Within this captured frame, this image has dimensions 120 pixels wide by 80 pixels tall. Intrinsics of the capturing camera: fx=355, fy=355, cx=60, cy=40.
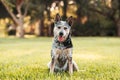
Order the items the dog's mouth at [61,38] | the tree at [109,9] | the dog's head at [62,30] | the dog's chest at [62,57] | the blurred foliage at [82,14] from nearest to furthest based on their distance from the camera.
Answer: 1. the dog's head at [62,30]
2. the dog's mouth at [61,38]
3. the dog's chest at [62,57]
4. the blurred foliage at [82,14]
5. the tree at [109,9]

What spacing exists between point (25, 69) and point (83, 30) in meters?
36.6

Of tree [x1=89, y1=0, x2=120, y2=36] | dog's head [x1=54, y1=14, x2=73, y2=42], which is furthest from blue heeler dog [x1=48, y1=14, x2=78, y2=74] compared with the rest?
tree [x1=89, y1=0, x2=120, y2=36]

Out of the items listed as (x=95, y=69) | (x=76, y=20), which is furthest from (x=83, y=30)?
(x=95, y=69)

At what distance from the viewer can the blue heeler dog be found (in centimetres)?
741

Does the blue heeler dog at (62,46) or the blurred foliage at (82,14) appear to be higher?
the blue heeler dog at (62,46)

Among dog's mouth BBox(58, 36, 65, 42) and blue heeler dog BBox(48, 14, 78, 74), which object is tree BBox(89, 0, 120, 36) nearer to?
blue heeler dog BBox(48, 14, 78, 74)

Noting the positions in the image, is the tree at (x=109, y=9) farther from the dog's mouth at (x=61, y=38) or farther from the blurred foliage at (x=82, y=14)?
the dog's mouth at (x=61, y=38)

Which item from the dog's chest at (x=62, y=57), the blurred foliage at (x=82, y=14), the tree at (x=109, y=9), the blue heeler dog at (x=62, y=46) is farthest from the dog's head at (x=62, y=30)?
the tree at (x=109, y=9)

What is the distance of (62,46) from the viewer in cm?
760

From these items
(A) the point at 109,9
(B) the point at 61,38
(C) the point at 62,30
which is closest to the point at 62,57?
(B) the point at 61,38

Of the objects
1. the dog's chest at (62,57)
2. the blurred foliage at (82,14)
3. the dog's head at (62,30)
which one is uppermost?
the dog's head at (62,30)

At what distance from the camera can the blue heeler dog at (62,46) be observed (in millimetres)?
7414

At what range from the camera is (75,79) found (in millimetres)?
7332

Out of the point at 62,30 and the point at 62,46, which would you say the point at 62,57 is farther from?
the point at 62,30
